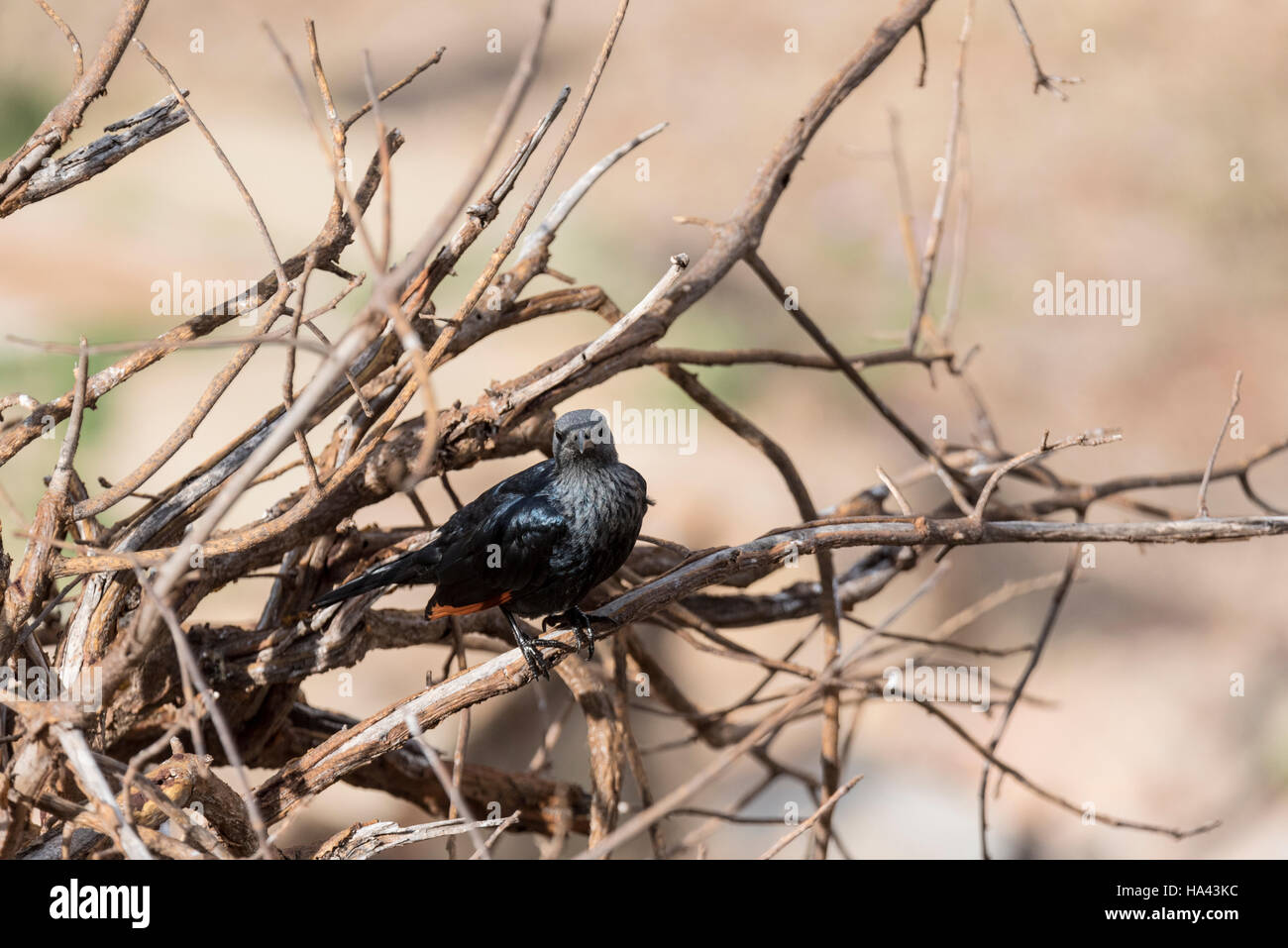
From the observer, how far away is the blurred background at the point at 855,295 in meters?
5.44

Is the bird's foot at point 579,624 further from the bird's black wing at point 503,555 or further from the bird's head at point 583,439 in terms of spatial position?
the bird's head at point 583,439

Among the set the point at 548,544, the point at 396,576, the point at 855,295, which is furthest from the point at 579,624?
the point at 855,295

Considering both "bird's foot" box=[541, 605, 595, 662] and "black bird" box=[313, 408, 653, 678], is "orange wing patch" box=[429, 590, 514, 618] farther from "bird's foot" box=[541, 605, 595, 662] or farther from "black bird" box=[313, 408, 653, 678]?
"bird's foot" box=[541, 605, 595, 662]

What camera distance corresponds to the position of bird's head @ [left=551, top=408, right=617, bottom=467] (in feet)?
8.08

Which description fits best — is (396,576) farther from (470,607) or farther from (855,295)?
(855,295)

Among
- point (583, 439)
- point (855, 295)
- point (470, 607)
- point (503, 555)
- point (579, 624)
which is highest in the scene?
point (855, 295)

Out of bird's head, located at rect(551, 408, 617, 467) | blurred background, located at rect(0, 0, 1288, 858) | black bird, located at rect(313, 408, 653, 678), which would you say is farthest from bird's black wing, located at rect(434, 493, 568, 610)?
blurred background, located at rect(0, 0, 1288, 858)

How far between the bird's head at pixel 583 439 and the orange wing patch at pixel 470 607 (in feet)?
1.16

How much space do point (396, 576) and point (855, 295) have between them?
5.42 metres

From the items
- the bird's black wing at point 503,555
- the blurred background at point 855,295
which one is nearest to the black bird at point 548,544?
the bird's black wing at point 503,555

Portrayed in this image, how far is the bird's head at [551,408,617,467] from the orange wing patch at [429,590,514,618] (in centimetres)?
35

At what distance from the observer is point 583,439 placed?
246cm

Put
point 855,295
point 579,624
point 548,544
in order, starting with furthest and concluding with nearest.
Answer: point 855,295 → point 579,624 → point 548,544

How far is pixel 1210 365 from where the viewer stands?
6.73 metres
